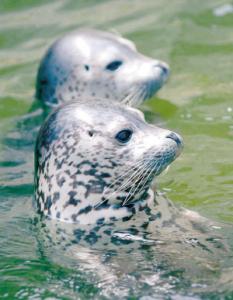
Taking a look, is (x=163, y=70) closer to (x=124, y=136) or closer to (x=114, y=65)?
(x=114, y=65)

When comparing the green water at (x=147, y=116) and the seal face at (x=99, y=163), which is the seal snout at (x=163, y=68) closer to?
the green water at (x=147, y=116)

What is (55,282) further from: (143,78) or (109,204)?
(143,78)

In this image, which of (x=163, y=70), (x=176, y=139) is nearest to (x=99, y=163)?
(x=176, y=139)

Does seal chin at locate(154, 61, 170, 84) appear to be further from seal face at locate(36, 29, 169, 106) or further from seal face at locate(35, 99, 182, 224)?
seal face at locate(35, 99, 182, 224)

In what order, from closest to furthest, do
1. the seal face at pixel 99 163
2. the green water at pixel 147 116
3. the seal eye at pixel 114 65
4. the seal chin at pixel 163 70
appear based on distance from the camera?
the green water at pixel 147 116
the seal face at pixel 99 163
the seal chin at pixel 163 70
the seal eye at pixel 114 65

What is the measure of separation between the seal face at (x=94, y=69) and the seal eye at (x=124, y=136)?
94.9 inches

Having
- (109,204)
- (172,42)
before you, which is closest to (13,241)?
(109,204)

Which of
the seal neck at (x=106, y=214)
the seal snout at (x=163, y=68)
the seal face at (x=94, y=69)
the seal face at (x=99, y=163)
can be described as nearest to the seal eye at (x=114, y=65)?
the seal face at (x=94, y=69)

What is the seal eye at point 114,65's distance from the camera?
29.7 ft

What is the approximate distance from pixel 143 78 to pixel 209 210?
7.38 feet

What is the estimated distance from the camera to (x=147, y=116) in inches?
351

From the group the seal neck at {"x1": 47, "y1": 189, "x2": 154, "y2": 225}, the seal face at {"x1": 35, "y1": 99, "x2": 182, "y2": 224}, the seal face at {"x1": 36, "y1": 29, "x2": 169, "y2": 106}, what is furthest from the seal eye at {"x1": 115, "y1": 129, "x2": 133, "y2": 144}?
the seal face at {"x1": 36, "y1": 29, "x2": 169, "y2": 106}

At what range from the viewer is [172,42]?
1072 centimetres

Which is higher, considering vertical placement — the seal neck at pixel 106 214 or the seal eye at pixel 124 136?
the seal eye at pixel 124 136
